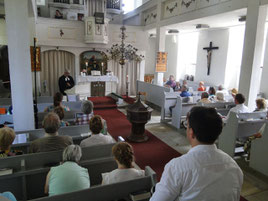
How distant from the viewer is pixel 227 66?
945 cm

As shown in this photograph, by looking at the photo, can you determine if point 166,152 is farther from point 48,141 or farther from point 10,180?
point 10,180

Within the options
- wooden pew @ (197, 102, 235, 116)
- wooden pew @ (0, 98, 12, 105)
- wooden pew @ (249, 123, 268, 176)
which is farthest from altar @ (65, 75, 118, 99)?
wooden pew @ (249, 123, 268, 176)

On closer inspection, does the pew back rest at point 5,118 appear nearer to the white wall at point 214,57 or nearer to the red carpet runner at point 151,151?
the red carpet runner at point 151,151

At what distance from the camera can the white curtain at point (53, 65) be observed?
32.8 feet

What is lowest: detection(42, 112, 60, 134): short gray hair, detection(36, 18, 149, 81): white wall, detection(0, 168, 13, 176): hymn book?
detection(0, 168, 13, 176): hymn book

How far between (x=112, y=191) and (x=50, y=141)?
1266 mm

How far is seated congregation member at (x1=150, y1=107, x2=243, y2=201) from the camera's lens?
117 cm

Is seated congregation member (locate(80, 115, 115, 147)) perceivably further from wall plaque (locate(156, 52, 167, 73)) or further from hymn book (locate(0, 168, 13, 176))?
wall plaque (locate(156, 52, 167, 73))

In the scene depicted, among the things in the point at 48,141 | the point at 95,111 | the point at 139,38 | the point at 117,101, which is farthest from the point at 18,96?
the point at 139,38

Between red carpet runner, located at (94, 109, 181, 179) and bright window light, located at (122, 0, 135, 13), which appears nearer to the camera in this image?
red carpet runner, located at (94, 109, 181, 179)

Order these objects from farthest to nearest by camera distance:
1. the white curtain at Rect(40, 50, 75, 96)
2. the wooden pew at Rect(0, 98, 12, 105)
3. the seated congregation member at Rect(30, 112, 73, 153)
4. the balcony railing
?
the balcony railing, the white curtain at Rect(40, 50, 75, 96), the wooden pew at Rect(0, 98, 12, 105), the seated congregation member at Rect(30, 112, 73, 153)

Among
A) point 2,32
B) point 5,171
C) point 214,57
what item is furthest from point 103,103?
point 5,171

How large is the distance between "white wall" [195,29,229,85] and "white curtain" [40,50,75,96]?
241 inches

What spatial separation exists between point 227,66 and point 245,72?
13.2ft
